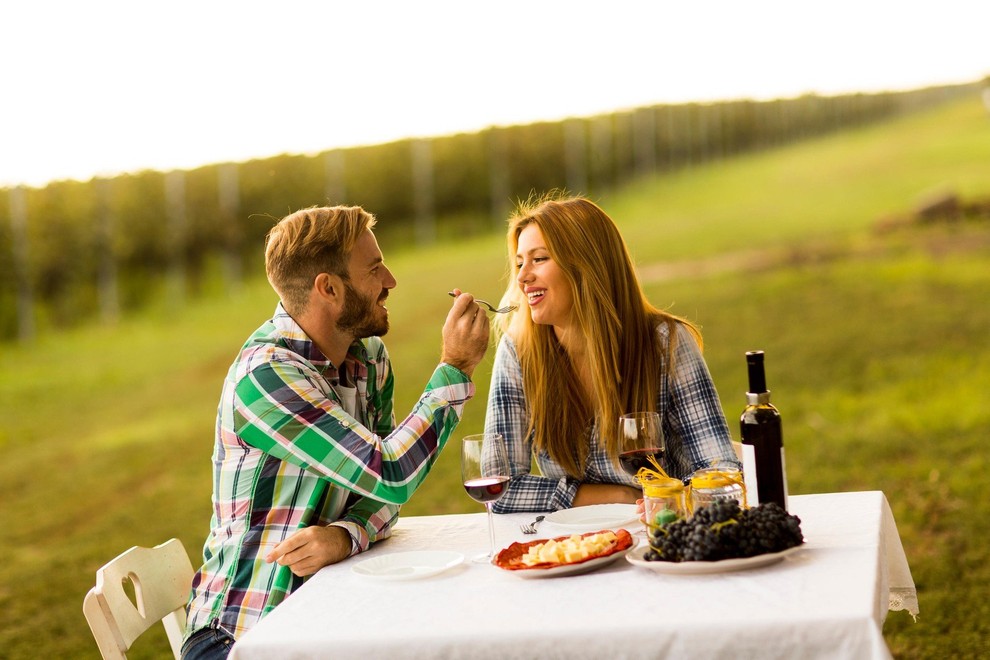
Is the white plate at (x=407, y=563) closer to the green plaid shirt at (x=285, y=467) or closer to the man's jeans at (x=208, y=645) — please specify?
the green plaid shirt at (x=285, y=467)

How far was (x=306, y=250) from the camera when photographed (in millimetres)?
2158

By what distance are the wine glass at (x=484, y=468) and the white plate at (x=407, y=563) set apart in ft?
0.48

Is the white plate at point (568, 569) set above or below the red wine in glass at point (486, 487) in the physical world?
below

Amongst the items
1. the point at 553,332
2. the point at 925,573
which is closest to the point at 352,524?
the point at 553,332

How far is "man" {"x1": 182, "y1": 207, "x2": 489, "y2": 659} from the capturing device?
6.27 ft

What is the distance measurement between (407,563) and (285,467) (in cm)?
34

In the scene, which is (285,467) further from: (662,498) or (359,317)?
(662,498)

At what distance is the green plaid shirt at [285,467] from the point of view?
6.27ft

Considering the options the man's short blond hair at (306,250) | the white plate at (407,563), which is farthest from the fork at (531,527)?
the man's short blond hair at (306,250)

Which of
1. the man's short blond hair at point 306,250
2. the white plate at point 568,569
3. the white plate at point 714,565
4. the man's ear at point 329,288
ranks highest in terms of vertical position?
the man's short blond hair at point 306,250

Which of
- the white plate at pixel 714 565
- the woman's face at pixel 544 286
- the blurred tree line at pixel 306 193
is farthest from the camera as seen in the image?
the blurred tree line at pixel 306 193

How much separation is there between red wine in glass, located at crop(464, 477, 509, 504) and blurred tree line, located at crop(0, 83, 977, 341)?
9496 mm

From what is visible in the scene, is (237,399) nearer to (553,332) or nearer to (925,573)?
(553,332)

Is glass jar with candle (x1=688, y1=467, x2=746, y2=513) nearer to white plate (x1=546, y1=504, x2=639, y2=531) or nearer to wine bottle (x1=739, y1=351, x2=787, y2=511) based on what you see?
wine bottle (x1=739, y1=351, x2=787, y2=511)
